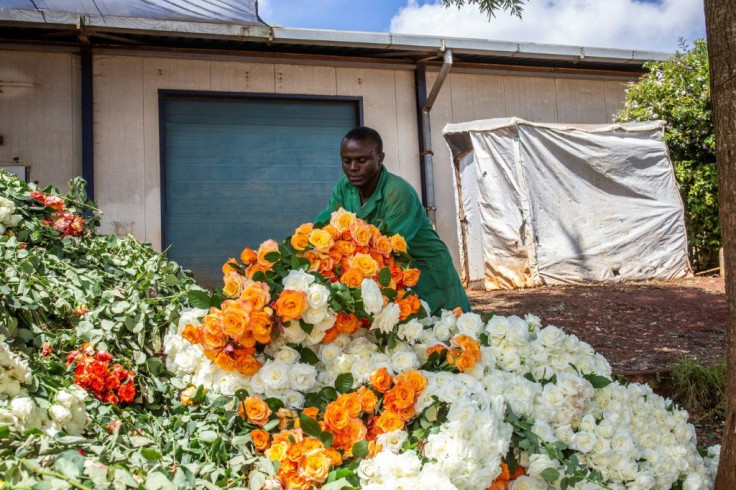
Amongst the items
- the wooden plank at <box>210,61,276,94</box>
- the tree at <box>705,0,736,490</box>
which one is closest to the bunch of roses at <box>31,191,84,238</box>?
the tree at <box>705,0,736,490</box>

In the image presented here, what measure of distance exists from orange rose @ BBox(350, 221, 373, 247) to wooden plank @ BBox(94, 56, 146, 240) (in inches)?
250

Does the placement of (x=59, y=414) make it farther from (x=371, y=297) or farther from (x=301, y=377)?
(x=371, y=297)

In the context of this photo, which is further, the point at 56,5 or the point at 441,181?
the point at 441,181


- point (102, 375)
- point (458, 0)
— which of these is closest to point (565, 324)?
point (458, 0)

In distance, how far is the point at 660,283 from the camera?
27.8 feet

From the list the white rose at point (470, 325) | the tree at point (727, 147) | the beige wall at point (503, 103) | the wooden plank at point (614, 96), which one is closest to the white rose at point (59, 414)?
the white rose at point (470, 325)

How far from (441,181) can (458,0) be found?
5213 millimetres

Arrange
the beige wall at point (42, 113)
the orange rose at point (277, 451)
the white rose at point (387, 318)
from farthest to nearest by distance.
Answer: the beige wall at point (42, 113) → the white rose at point (387, 318) → the orange rose at point (277, 451)

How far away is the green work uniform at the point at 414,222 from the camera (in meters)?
2.87

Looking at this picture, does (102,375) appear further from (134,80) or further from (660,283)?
(660,283)

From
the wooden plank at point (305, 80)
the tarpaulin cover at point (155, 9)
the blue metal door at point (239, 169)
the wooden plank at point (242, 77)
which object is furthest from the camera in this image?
the wooden plank at point (305, 80)

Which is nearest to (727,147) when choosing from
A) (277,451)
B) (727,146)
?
(727,146)

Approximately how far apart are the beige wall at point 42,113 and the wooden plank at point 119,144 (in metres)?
0.29

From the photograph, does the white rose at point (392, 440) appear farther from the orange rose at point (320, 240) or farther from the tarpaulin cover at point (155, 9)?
the tarpaulin cover at point (155, 9)
